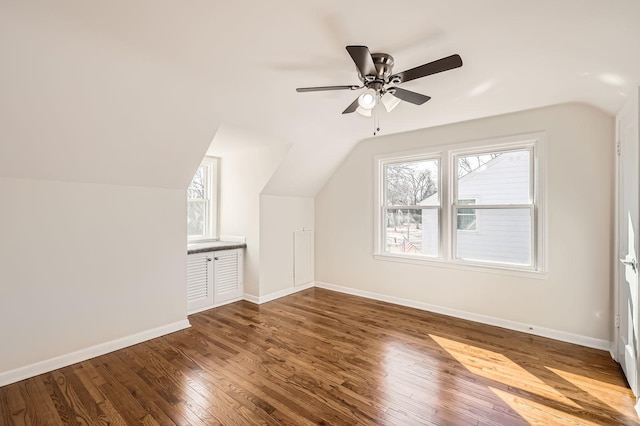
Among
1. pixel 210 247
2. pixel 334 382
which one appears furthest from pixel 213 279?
pixel 334 382

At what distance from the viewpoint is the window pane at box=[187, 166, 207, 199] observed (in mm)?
4559

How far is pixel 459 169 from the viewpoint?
12.4 ft

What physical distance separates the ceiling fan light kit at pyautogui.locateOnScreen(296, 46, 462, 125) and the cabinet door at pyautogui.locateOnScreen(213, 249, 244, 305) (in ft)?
9.31

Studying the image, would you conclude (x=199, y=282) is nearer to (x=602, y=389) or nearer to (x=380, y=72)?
(x=380, y=72)

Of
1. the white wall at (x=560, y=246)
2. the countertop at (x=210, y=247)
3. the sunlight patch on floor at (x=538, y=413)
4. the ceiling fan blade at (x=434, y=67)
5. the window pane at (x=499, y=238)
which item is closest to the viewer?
the ceiling fan blade at (x=434, y=67)

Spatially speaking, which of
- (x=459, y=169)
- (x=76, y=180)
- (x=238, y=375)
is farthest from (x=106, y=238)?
(x=459, y=169)

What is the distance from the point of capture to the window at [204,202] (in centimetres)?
457

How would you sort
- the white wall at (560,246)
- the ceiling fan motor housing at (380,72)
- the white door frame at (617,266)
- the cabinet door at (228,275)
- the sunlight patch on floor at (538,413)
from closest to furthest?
the sunlight patch on floor at (538,413)
the ceiling fan motor housing at (380,72)
the white door frame at (617,266)
the white wall at (560,246)
the cabinet door at (228,275)

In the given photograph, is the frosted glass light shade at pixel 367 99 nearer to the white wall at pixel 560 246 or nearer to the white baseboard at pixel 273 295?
the white wall at pixel 560 246

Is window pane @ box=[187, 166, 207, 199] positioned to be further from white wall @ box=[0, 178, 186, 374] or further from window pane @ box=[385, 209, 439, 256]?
window pane @ box=[385, 209, 439, 256]

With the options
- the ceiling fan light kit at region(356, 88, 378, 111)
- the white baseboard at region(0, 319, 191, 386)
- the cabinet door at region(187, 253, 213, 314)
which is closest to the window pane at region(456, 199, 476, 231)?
the ceiling fan light kit at region(356, 88, 378, 111)

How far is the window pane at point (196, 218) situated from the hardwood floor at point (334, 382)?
5.57 ft

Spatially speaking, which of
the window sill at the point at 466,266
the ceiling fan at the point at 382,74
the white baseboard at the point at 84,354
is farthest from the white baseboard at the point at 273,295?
the ceiling fan at the point at 382,74

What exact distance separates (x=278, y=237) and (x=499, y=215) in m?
3.00
